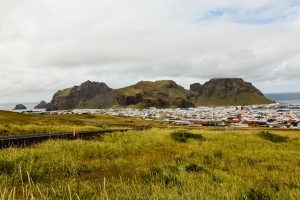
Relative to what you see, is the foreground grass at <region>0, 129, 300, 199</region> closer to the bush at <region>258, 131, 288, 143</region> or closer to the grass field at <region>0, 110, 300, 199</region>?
the grass field at <region>0, 110, 300, 199</region>

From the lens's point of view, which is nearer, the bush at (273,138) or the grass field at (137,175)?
the grass field at (137,175)

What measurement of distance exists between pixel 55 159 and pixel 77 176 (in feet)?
7.62

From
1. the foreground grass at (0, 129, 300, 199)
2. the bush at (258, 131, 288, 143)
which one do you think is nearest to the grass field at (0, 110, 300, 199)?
the foreground grass at (0, 129, 300, 199)

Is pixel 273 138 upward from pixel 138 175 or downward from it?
downward

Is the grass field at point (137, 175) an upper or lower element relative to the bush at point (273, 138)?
upper

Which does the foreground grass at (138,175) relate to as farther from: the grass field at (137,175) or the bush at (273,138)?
the bush at (273,138)

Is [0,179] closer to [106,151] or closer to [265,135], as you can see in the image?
[106,151]

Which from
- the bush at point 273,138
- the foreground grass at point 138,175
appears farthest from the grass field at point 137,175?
the bush at point 273,138

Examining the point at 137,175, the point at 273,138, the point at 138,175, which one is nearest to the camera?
the point at 138,175

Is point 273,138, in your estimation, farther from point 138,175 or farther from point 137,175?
point 138,175

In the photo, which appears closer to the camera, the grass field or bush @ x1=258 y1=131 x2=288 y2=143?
the grass field

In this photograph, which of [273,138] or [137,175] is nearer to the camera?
[137,175]

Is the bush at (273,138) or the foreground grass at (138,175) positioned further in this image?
the bush at (273,138)

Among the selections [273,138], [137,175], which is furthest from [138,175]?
[273,138]
